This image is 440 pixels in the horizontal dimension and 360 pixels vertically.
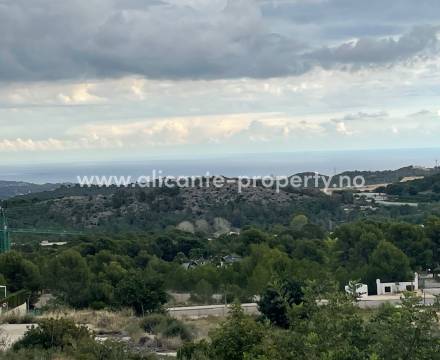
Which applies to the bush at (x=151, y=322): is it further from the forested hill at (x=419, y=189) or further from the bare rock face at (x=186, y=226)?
the forested hill at (x=419, y=189)

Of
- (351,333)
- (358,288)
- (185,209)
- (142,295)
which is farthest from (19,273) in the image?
(185,209)

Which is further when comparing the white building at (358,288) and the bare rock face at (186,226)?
the bare rock face at (186,226)

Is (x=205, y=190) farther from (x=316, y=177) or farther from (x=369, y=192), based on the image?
(x=316, y=177)

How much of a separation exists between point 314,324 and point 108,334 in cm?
916

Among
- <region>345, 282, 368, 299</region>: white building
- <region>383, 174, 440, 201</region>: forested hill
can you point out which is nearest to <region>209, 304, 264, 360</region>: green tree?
<region>345, 282, 368, 299</region>: white building

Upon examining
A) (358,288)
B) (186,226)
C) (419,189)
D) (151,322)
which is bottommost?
(186,226)

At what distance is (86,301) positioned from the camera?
21.0 m

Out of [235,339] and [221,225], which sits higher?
[235,339]

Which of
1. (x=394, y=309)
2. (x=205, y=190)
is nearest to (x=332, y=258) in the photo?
(x=394, y=309)

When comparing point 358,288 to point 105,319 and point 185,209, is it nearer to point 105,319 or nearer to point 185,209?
point 105,319

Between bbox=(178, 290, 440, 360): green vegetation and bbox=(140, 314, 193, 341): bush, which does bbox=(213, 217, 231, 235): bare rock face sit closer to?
bbox=(140, 314, 193, 341): bush

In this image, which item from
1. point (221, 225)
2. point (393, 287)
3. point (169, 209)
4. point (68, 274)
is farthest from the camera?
point (169, 209)

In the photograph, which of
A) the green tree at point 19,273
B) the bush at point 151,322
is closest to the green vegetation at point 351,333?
the bush at point 151,322

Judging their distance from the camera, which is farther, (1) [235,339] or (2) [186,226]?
(2) [186,226]
